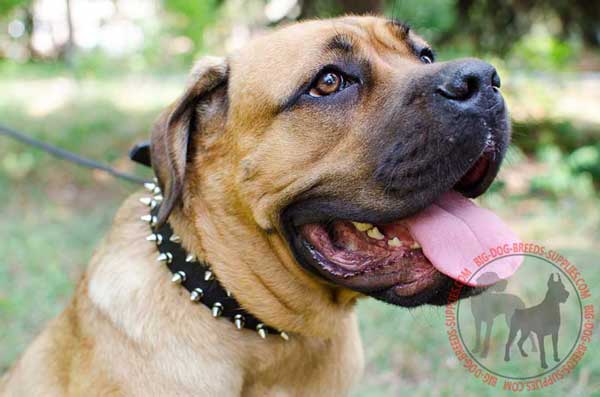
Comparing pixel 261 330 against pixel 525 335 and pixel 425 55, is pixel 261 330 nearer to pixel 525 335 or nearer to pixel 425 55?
pixel 425 55

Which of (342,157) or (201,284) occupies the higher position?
(342,157)

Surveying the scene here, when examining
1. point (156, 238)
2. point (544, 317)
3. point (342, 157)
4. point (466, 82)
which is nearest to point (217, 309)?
point (156, 238)

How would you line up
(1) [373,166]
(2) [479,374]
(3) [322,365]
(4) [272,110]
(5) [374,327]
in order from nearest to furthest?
(1) [373,166], (4) [272,110], (3) [322,365], (2) [479,374], (5) [374,327]

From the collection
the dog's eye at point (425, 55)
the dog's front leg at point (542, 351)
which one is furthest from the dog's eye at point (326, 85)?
the dog's front leg at point (542, 351)

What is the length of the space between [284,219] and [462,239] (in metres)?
0.72

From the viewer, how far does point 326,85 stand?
2748 millimetres

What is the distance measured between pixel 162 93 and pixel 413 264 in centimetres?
1087

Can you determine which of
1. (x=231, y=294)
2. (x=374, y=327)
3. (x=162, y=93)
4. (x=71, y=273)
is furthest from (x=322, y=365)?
(x=162, y=93)

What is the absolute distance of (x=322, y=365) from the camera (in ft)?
10.1

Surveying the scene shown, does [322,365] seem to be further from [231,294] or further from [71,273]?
[71,273]

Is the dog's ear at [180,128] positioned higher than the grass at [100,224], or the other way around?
the dog's ear at [180,128]

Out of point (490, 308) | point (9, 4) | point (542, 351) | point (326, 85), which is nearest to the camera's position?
point (326, 85)

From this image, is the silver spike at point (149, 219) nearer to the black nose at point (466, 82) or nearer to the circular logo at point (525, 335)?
the black nose at point (466, 82)

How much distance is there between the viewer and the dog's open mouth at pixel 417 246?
102 inches
